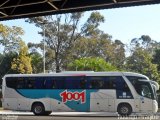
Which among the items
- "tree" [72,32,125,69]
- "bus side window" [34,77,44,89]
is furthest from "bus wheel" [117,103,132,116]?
"tree" [72,32,125,69]

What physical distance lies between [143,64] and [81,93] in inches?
1650

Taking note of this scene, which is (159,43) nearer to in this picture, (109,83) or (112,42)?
(112,42)

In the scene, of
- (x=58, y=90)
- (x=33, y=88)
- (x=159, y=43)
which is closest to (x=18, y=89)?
(x=33, y=88)

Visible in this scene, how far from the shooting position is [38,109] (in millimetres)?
26297

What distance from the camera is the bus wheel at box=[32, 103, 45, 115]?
2617 cm

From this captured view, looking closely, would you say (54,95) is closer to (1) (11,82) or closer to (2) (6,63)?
(1) (11,82)

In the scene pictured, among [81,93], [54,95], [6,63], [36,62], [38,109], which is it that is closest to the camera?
[81,93]

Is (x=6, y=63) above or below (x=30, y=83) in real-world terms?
above

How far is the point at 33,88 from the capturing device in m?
26.6

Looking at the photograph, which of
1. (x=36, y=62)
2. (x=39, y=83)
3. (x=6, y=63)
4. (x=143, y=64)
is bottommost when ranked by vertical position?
(x=39, y=83)

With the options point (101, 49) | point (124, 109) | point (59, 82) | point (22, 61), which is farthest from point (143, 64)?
point (124, 109)

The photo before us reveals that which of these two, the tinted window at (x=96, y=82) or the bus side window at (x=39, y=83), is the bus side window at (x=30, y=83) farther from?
the tinted window at (x=96, y=82)

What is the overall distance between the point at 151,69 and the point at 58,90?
34739 mm

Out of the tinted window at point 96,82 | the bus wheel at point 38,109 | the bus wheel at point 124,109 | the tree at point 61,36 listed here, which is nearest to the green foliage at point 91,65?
the tree at point 61,36
